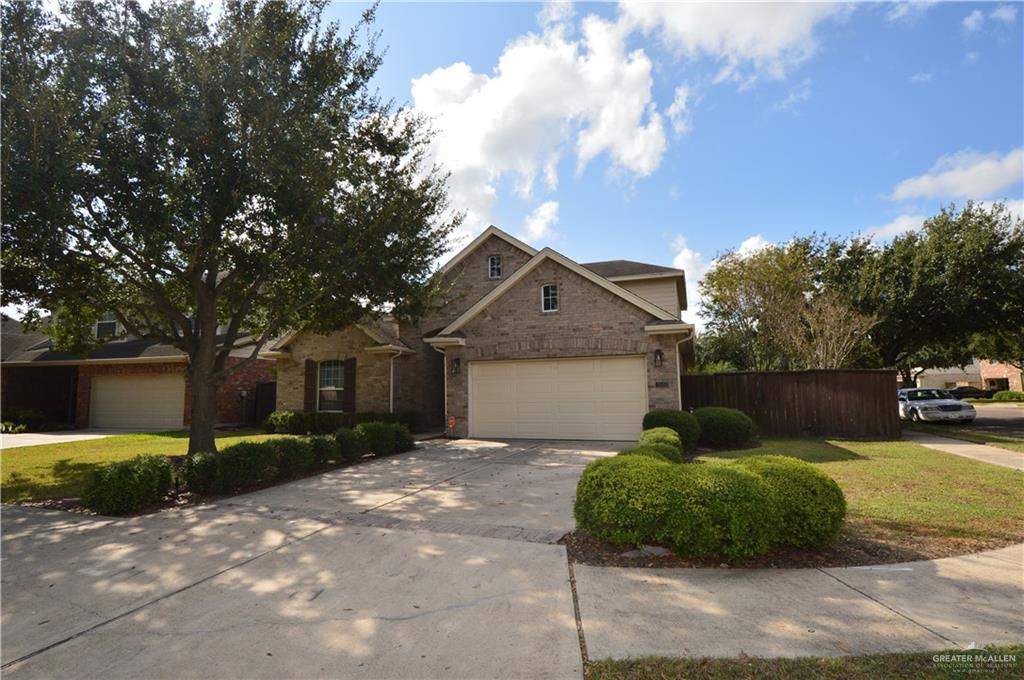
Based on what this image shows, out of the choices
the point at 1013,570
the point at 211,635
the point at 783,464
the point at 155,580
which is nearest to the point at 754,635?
the point at 783,464

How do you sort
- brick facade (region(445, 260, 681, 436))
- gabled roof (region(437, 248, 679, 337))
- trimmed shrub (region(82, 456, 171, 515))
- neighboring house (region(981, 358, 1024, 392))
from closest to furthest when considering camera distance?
trimmed shrub (region(82, 456, 171, 515))
brick facade (region(445, 260, 681, 436))
gabled roof (region(437, 248, 679, 337))
neighboring house (region(981, 358, 1024, 392))

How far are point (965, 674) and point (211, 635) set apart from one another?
15.0ft

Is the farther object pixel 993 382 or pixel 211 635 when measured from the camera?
pixel 993 382

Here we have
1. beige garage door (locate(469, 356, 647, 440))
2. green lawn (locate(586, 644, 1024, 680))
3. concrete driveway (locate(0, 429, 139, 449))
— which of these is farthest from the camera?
concrete driveway (locate(0, 429, 139, 449))

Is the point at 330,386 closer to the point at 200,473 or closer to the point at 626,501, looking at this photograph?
the point at 200,473

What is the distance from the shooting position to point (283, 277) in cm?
984

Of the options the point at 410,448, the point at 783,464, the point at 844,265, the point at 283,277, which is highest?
the point at 844,265

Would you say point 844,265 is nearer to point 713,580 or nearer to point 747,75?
point 747,75

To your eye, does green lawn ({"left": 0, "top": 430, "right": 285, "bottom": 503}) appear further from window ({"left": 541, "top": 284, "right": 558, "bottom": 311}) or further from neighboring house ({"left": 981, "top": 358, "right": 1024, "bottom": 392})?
neighboring house ({"left": 981, "top": 358, "right": 1024, "bottom": 392})

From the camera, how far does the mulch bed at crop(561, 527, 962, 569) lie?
4.50 m

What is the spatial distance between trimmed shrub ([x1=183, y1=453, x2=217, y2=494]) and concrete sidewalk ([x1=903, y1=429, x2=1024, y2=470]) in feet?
46.1

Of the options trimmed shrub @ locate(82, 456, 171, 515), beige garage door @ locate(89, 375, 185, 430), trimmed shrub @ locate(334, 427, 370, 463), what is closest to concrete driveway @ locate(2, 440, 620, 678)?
trimmed shrub @ locate(82, 456, 171, 515)

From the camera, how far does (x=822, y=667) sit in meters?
2.82

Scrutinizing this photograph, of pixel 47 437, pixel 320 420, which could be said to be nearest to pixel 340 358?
pixel 320 420
